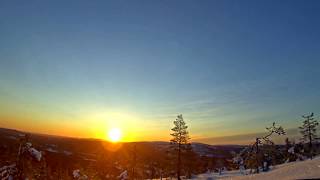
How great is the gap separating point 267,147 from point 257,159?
7.71 ft

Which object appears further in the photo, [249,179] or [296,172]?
[249,179]

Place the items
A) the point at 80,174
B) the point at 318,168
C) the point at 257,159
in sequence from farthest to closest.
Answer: the point at 80,174, the point at 257,159, the point at 318,168

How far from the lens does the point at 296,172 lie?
19750 mm

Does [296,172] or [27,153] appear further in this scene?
[27,153]

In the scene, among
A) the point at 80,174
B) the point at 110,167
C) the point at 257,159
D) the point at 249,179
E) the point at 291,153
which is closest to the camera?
the point at 249,179

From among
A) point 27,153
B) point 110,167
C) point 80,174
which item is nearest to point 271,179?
point 27,153

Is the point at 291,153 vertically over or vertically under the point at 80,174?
over

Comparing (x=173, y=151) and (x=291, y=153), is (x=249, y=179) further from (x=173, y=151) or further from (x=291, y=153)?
(x=291, y=153)

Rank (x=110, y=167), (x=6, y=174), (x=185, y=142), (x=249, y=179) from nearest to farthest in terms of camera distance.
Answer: (x=249, y=179) < (x=6, y=174) < (x=185, y=142) < (x=110, y=167)

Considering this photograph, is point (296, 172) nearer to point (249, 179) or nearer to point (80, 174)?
point (249, 179)

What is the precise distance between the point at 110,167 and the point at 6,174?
3533 inches

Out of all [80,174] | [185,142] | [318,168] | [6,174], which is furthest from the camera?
[80,174]

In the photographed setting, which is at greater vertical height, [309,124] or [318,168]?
[309,124]

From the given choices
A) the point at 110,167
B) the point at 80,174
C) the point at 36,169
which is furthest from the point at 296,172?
the point at 110,167
